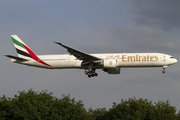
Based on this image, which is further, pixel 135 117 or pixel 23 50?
pixel 135 117

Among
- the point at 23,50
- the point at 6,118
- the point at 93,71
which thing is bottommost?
the point at 6,118

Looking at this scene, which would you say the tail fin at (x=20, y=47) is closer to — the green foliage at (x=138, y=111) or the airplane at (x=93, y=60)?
the airplane at (x=93, y=60)

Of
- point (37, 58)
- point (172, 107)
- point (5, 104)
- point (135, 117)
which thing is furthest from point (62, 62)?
point (172, 107)

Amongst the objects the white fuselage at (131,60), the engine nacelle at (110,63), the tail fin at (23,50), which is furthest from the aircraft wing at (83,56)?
the tail fin at (23,50)

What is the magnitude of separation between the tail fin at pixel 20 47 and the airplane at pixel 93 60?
25cm

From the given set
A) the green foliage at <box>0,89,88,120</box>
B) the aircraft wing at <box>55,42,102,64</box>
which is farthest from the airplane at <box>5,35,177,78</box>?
the green foliage at <box>0,89,88,120</box>

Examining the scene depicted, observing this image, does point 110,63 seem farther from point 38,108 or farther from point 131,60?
point 38,108

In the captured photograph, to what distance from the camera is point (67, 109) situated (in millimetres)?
60469

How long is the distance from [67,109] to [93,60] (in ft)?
39.5

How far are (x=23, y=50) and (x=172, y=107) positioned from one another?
1316 inches

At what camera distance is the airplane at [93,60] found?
52.6 m

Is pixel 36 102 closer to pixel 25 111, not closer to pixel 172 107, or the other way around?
pixel 25 111

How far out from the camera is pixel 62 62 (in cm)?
5538

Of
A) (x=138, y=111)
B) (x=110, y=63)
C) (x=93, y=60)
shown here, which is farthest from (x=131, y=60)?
(x=138, y=111)
